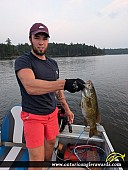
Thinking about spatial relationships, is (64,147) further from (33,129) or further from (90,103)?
(90,103)

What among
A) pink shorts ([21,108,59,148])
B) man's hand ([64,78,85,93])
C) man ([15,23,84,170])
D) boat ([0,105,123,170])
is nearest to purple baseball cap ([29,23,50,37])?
man ([15,23,84,170])

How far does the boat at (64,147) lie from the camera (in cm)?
279

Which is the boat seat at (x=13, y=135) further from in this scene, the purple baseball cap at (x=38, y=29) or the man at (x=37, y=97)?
the purple baseball cap at (x=38, y=29)

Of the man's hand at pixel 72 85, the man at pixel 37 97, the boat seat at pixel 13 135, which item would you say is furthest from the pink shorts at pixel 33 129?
the boat seat at pixel 13 135

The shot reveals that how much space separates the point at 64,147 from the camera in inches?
133

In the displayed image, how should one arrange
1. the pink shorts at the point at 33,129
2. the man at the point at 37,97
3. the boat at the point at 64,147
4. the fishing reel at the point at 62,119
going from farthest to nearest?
the fishing reel at the point at 62,119 → the boat at the point at 64,147 → the pink shorts at the point at 33,129 → the man at the point at 37,97

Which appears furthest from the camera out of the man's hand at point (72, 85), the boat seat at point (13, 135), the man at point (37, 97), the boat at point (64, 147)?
the boat seat at point (13, 135)

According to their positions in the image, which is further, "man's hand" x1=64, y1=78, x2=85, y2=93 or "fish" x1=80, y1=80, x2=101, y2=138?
"fish" x1=80, y1=80, x2=101, y2=138

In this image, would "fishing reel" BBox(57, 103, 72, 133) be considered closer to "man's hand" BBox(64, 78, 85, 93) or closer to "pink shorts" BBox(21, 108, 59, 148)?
"pink shorts" BBox(21, 108, 59, 148)

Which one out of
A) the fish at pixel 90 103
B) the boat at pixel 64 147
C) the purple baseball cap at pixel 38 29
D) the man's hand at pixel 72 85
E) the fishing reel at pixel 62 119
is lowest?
the boat at pixel 64 147

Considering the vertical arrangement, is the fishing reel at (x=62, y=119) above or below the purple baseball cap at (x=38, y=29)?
below

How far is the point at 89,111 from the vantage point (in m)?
2.34

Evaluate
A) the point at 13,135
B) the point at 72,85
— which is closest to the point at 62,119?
the point at 13,135

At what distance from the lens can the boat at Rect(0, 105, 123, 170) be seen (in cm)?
279
